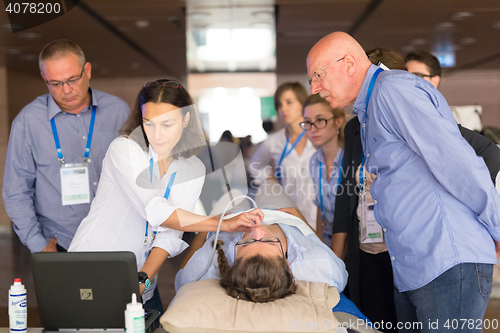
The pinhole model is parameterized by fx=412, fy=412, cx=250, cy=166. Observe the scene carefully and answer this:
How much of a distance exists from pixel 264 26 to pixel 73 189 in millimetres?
3736

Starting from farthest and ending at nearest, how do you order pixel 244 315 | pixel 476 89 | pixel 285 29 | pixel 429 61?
1. pixel 476 89
2. pixel 285 29
3. pixel 429 61
4. pixel 244 315

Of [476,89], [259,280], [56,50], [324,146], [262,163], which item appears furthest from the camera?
[476,89]

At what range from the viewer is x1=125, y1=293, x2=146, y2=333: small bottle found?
1.18 metres

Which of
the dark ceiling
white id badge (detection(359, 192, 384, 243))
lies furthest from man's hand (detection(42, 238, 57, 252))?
the dark ceiling

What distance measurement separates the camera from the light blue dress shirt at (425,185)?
1283mm

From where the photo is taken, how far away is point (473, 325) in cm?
135

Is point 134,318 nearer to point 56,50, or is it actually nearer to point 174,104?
point 174,104

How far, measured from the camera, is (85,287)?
127cm

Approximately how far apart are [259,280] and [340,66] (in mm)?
856

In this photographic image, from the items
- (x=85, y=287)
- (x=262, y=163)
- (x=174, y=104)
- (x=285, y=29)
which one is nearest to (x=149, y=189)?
(x=174, y=104)

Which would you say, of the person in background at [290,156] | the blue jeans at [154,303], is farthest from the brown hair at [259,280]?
the person in background at [290,156]

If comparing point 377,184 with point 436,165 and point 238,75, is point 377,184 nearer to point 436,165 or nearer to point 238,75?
point 436,165

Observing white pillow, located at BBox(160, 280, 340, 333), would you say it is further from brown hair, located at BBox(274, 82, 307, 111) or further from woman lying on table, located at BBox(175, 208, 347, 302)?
brown hair, located at BBox(274, 82, 307, 111)

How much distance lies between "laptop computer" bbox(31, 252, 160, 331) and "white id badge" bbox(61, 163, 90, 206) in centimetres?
102
